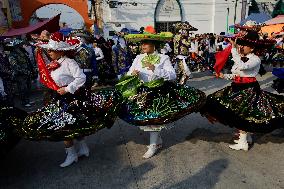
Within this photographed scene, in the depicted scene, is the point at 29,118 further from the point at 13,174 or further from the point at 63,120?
the point at 13,174

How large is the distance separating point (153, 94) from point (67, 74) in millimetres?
1181

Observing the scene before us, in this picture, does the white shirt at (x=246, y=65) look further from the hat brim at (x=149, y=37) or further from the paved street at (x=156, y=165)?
the paved street at (x=156, y=165)

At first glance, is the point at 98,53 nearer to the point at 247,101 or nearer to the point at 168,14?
the point at 247,101

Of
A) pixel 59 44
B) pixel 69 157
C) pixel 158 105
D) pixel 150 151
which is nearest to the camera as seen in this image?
pixel 59 44

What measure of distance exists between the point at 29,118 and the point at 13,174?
0.84 metres

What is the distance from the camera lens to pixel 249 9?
94.0 ft

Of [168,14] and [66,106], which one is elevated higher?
[66,106]

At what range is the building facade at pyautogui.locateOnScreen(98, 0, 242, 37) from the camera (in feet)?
83.5

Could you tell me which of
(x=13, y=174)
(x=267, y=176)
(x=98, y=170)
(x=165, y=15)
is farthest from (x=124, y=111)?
(x=165, y=15)

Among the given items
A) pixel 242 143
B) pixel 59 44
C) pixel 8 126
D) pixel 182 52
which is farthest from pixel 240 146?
pixel 182 52

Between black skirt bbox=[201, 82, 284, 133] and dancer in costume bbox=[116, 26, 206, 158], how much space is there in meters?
0.31

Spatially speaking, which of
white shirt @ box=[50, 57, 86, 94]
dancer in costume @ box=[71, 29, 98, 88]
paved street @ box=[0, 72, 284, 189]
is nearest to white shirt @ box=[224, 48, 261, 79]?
paved street @ box=[0, 72, 284, 189]


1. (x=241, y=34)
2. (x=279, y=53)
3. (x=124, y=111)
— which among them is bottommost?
(x=279, y=53)

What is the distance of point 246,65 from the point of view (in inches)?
159
